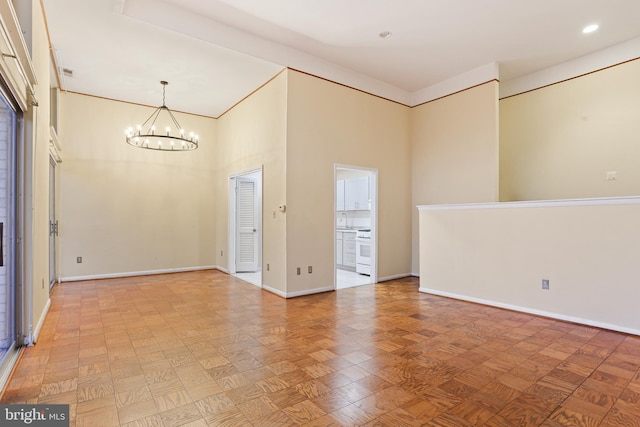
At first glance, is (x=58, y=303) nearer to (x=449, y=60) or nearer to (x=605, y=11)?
(x=449, y=60)

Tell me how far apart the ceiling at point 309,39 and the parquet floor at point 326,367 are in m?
3.40

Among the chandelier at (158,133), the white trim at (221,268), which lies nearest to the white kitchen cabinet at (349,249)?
the white trim at (221,268)

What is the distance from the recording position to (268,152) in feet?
17.3

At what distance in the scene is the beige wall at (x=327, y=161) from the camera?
4.89 m

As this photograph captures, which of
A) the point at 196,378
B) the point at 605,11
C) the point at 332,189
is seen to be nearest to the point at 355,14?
the point at 332,189

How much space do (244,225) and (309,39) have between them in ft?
12.3

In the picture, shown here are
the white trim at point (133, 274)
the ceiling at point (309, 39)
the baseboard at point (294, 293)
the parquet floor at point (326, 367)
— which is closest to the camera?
the parquet floor at point (326, 367)

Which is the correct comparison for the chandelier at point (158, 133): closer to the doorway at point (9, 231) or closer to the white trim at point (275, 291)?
the white trim at point (275, 291)

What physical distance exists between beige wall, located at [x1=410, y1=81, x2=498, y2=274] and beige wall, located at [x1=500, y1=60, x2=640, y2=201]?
0.86 m

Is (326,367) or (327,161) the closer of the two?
(326,367)

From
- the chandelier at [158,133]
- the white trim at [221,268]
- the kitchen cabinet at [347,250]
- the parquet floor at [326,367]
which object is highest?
the chandelier at [158,133]

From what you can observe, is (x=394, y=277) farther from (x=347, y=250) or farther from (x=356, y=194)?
(x=356, y=194)

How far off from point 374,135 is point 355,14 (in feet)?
7.28

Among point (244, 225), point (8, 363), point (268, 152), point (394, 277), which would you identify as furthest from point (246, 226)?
point (8, 363)
